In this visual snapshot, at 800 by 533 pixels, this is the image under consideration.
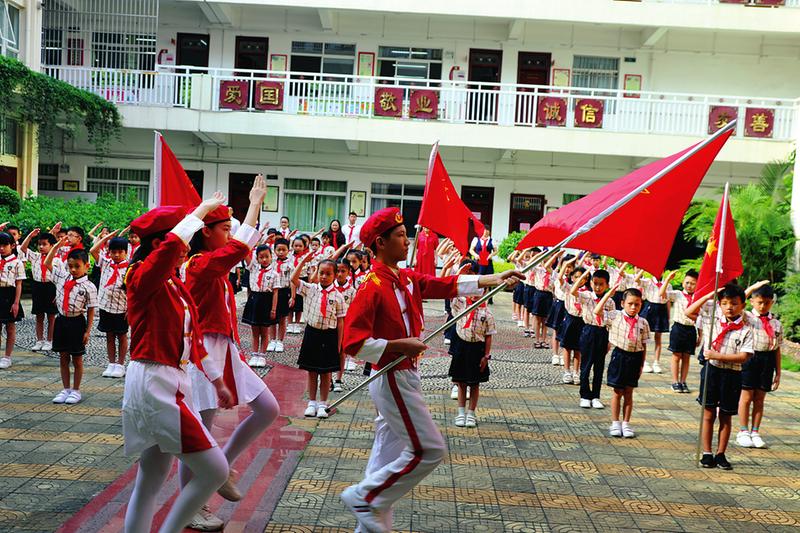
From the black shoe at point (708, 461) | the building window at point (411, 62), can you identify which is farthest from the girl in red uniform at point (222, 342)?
the building window at point (411, 62)

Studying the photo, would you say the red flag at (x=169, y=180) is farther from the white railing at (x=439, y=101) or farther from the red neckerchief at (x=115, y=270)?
the white railing at (x=439, y=101)

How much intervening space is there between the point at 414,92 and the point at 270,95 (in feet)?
12.3

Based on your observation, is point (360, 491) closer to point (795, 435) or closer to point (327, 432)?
point (327, 432)

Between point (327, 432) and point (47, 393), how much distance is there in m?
3.06

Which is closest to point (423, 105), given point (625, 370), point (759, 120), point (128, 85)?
point (128, 85)

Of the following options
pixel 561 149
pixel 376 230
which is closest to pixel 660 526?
pixel 376 230

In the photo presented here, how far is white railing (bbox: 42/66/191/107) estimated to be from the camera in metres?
21.2

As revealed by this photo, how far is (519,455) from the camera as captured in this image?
6680 millimetres

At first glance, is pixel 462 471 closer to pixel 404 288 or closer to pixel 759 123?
pixel 404 288

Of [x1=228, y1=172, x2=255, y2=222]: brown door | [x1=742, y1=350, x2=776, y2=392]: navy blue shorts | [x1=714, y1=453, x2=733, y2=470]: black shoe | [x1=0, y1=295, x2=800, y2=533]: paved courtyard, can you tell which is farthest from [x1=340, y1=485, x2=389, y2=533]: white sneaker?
[x1=228, y1=172, x2=255, y2=222]: brown door

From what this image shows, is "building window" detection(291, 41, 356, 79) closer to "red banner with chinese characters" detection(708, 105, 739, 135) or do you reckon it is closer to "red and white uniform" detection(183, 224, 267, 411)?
"red banner with chinese characters" detection(708, 105, 739, 135)

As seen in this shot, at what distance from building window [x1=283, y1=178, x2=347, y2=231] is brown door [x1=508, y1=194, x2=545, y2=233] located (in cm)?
495

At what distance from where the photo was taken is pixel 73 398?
25.3ft

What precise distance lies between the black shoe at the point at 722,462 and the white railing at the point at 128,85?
1769 cm
